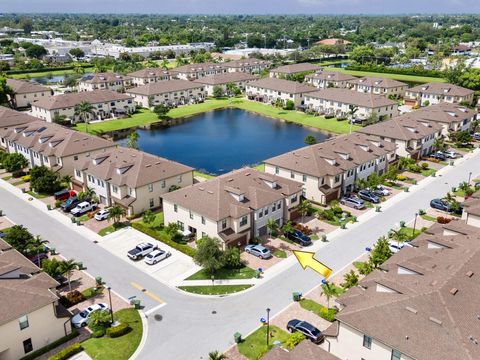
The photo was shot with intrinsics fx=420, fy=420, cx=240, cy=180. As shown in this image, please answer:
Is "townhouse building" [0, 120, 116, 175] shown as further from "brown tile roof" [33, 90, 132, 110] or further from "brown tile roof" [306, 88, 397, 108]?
"brown tile roof" [306, 88, 397, 108]

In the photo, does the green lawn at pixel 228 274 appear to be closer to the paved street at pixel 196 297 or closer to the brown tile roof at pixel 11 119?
the paved street at pixel 196 297

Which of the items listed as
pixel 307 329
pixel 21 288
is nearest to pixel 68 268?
pixel 21 288

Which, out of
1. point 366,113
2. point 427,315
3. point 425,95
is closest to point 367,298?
point 427,315

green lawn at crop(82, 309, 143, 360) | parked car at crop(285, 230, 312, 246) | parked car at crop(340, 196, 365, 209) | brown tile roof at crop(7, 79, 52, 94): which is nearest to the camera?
green lawn at crop(82, 309, 143, 360)

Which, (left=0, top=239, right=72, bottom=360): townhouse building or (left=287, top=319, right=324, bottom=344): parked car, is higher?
(left=0, top=239, right=72, bottom=360): townhouse building

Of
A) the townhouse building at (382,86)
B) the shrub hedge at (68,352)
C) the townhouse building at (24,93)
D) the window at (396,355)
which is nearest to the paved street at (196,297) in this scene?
the shrub hedge at (68,352)
